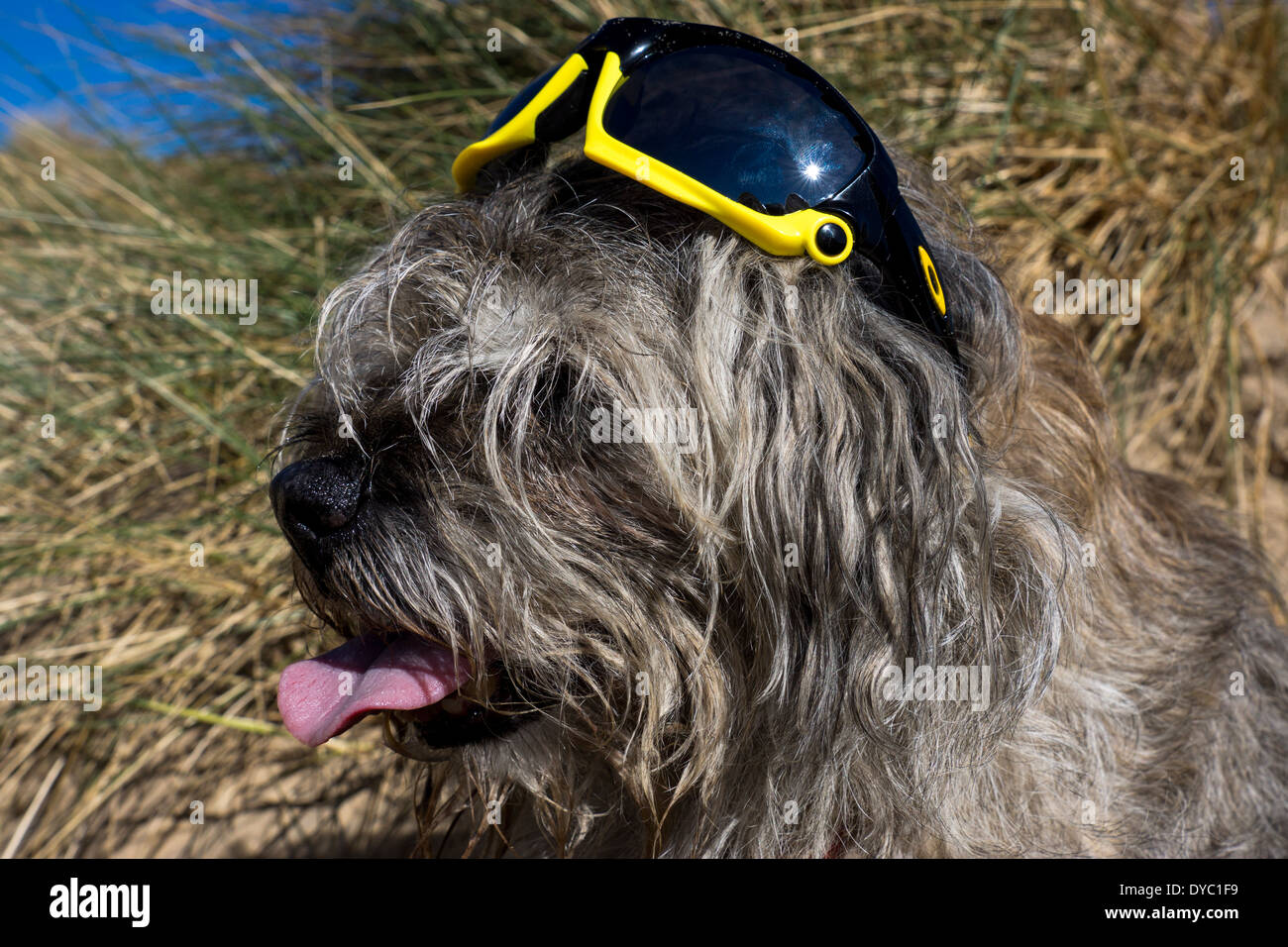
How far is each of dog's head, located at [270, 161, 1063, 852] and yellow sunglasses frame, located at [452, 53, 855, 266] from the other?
1.8 inches

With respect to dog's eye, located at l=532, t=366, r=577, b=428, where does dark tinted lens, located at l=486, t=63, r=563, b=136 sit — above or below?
above

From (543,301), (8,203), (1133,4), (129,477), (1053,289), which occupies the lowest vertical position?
(129,477)

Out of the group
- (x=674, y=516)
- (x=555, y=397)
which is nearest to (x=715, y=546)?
(x=674, y=516)

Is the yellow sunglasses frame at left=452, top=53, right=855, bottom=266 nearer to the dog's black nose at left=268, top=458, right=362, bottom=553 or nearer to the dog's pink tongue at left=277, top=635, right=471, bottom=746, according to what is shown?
the dog's black nose at left=268, top=458, right=362, bottom=553

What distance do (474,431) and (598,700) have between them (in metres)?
0.57

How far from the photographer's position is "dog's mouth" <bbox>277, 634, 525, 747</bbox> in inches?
75.7

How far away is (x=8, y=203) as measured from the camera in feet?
19.6

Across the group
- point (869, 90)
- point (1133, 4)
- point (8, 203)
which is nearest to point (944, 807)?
point (869, 90)

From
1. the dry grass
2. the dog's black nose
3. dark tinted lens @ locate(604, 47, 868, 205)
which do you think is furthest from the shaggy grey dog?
the dry grass

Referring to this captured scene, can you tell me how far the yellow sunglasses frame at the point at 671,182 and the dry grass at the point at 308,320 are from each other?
1.17 metres

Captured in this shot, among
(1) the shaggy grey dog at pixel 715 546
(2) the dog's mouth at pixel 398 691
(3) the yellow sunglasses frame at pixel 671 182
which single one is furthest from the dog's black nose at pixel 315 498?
(3) the yellow sunglasses frame at pixel 671 182

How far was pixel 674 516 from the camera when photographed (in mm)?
1840

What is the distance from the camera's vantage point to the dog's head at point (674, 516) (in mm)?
1791
